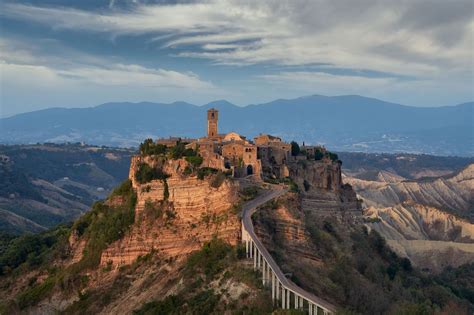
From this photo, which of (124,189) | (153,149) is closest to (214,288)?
(124,189)

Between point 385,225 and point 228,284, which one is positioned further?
point 385,225

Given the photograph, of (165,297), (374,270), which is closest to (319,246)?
(374,270)

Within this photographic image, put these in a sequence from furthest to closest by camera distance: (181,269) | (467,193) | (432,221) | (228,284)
Answer: (467,193) < (432,221) < (181,269) < (228,284)

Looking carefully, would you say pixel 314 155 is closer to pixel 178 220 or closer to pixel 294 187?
pixel 294 187

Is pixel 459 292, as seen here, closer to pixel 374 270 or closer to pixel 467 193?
pixel 374 270

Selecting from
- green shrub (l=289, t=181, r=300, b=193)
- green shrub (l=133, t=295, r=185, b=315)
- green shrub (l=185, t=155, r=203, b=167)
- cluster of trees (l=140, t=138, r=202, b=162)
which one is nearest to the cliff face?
green shrub (l=185, t=155, r=203, b=167)

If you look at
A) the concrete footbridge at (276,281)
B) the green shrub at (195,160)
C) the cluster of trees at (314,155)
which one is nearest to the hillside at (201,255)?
the green shrub at (195,160)
